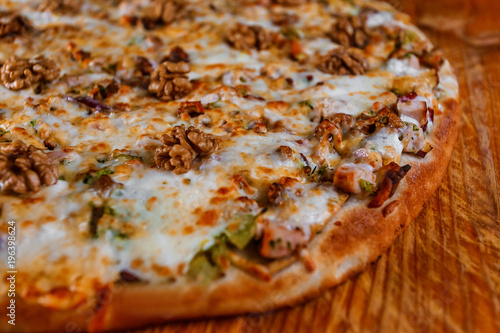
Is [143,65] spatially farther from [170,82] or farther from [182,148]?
[182,148]

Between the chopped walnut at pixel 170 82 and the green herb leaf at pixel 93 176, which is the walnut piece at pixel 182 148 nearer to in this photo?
the green herb leaf at pixel 93 176

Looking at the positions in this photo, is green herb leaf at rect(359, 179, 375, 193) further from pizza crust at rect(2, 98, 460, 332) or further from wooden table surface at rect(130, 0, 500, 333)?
wooden table surface at rect(130, 0, 500, 333)

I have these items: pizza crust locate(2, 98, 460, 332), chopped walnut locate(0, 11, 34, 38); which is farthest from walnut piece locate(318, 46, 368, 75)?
chopped walnut locate(0, 11, 34, 38)

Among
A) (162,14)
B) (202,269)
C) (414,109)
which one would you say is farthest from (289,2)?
(202,269)

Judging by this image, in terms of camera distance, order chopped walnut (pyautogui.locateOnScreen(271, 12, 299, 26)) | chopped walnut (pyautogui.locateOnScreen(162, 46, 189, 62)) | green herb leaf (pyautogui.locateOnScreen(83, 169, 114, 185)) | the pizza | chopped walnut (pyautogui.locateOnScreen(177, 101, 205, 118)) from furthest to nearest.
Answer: chopped walnut (pyautogui.locateOnScreen(271, 12, 299, 26)) → chopped walnut (pyautogui.locateOnScreen(162, 46, 189, 62)) → chopped walnut (pyautogui.locateOnScreen(177, 101, 205, 118)) → green herb leaf (pyautogui.locateOnScreen(83, 169, 114, 185)) → the pizza

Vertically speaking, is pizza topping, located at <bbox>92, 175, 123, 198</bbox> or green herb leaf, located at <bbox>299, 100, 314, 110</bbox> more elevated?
green herb leaf, located at <bbox>299, 100, 314, 110</bbox>

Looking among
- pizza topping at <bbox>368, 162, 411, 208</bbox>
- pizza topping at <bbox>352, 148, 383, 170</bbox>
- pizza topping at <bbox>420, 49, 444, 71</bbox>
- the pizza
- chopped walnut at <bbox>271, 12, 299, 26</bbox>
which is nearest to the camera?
the pizza
